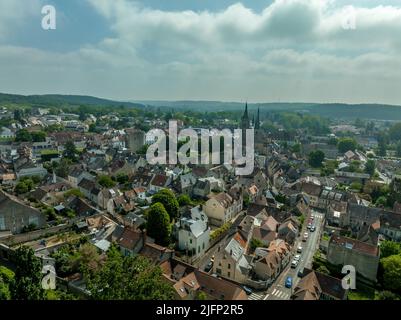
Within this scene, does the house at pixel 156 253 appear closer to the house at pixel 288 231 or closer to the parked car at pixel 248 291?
the parked car at pixel 248 291

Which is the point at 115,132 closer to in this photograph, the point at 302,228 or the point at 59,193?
the point at 59,193

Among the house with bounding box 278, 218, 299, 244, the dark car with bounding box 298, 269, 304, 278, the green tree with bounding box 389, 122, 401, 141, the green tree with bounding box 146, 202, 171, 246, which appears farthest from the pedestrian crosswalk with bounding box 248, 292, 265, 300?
the green tree with bounding box 389, 122, 401, 141

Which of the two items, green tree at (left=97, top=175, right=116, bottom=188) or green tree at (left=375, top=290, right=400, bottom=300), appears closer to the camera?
green tree at (left=375, top=290, right=400, bottom=300)

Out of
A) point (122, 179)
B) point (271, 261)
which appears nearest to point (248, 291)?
point (271, 261)

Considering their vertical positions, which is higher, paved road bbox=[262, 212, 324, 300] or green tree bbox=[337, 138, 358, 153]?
green tree bbox=[337, 138, 358, 153]

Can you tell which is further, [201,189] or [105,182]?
[201,189]

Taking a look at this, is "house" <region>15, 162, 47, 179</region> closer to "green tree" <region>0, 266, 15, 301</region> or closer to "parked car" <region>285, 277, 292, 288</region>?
"green tree" <region>0, 266, 15, 301</region>

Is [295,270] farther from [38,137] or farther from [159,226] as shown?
[38,137]
